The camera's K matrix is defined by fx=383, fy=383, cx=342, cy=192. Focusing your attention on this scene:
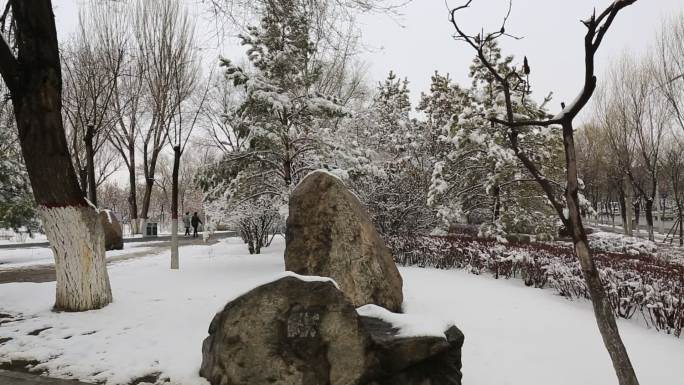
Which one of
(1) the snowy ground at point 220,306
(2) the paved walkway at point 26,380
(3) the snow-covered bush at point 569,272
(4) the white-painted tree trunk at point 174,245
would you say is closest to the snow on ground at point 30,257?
(4) the white-painted tree trunk at point 174,245

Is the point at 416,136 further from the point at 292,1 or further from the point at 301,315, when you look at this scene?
the point at 301,315

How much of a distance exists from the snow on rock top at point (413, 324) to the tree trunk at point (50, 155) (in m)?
4.10

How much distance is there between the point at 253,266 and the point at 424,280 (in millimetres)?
4170

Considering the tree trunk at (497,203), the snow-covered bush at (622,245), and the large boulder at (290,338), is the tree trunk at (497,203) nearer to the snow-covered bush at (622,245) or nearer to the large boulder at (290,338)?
the snow-covered bush at (622,245)

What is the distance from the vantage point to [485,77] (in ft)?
50.0

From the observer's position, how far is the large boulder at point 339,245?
5402 millimetres

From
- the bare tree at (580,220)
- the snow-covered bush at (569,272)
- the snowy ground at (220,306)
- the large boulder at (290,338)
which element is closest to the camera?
the bare tree at (580,220)

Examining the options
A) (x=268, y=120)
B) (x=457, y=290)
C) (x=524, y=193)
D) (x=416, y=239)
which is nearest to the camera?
(x=457, y=290)

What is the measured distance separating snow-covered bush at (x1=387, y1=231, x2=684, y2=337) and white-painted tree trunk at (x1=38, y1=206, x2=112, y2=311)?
7.10m

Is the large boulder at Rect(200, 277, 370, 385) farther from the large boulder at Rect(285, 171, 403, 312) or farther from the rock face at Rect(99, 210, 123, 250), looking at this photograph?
the rock face at Rect(99, 210, 123, 250)

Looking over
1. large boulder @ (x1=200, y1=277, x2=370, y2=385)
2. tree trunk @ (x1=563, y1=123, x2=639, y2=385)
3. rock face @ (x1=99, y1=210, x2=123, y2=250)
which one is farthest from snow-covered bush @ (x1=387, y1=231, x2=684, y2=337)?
rock face @ (x1=99, y1=210, x2=123, y2=250)

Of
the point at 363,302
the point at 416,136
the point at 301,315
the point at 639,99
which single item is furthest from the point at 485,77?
the point at 301,315

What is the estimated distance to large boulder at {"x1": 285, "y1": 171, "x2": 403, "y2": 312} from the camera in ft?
17.7

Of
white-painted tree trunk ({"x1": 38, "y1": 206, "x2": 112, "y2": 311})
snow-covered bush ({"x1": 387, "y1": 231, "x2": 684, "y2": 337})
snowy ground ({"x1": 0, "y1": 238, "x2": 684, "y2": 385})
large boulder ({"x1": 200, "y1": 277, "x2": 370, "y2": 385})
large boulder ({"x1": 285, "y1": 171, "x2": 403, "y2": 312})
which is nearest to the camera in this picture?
large boulder ({"x1": 200, "y1": 277, "x2": 370, "y2": 385})
